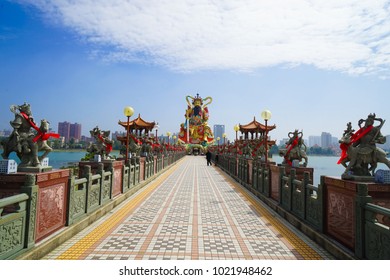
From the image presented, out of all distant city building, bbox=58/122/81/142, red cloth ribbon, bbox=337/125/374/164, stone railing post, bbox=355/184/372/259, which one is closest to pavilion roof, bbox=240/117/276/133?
red cloth ribbon, bbox=337/125/374/164

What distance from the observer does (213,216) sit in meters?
7.25

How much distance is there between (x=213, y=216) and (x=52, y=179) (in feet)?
14.2

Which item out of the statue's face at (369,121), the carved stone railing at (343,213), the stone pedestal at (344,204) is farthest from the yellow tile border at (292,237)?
the statue's face at (369,121)

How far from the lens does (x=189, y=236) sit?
215 inches

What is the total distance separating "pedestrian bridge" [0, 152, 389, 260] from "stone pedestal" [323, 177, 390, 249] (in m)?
0.05

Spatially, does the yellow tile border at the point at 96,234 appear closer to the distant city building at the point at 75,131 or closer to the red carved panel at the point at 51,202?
the red carved panel at the point at 51,202

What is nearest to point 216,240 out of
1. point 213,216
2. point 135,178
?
point 213,216

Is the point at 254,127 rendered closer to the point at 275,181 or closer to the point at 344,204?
the point at 275,181

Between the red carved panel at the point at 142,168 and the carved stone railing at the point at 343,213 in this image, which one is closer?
the carved stone railing at the point at 343,213

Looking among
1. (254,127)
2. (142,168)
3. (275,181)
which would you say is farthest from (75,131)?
(275,181)

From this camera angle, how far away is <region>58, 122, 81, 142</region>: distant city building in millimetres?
94450

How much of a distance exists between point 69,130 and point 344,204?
342 feet

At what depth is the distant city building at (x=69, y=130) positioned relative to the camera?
94.4 m

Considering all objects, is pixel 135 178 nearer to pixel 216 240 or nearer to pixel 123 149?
pixel 123 149
